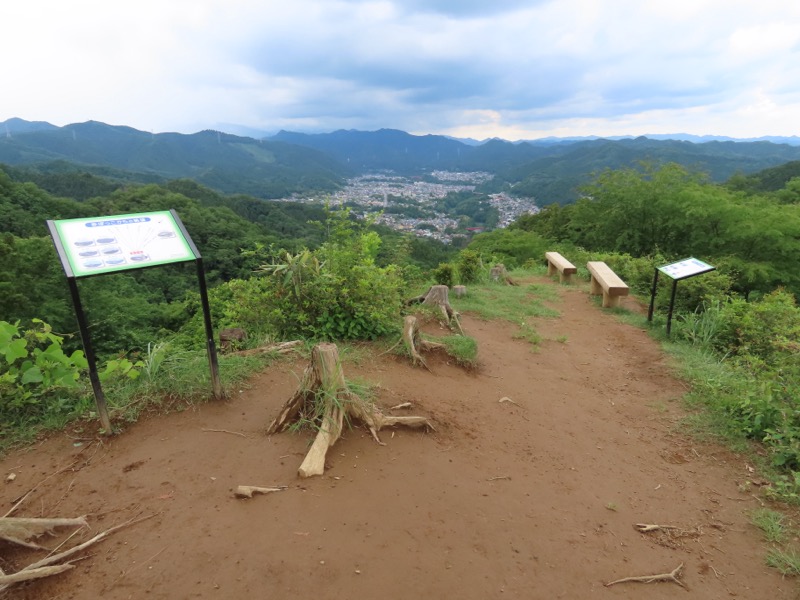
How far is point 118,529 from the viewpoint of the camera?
2215 mm

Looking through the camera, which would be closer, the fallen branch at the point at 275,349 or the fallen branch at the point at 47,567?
the fallen branch at the point at 47,567

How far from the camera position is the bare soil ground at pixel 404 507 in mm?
2006

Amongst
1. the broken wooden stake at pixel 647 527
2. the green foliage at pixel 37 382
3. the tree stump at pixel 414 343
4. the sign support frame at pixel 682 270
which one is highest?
the sign support frame at pixel 682 270

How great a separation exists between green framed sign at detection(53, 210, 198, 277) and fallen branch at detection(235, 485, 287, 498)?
59.1 inches

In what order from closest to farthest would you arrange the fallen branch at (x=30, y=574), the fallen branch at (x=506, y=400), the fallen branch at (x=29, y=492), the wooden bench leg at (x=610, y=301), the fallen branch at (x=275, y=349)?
the fallen branch at (x=30, y=574) → the fallen branch at (x=29, y=492) → the fallen branch at (x=506, y=400) → the fallen branch at (x=275, y=349) → the wooden bench leg at (x=610, y=301)

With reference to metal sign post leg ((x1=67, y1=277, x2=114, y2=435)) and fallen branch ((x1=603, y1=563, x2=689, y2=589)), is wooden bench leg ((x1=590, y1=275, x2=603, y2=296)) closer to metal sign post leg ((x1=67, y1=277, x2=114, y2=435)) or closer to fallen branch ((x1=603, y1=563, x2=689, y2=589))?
fallen branch ((x1=603, y1=563, x2=689, y2=589))

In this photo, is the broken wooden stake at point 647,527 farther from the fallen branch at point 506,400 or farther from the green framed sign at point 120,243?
the green framed sign at point 120,243

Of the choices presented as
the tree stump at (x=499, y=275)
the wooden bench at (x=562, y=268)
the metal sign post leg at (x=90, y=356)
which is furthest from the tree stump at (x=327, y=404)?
the wooden bench at (x=562, y=268)

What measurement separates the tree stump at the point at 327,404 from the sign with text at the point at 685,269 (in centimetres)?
435

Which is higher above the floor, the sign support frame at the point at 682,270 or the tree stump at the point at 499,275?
the sign support frame at the point at 682,270

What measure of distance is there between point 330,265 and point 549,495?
344cm

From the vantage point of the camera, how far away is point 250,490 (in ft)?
7.98

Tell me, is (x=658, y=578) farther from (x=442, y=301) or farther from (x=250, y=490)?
(x=442, y=301)

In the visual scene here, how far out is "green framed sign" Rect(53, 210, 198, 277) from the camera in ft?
8.63
